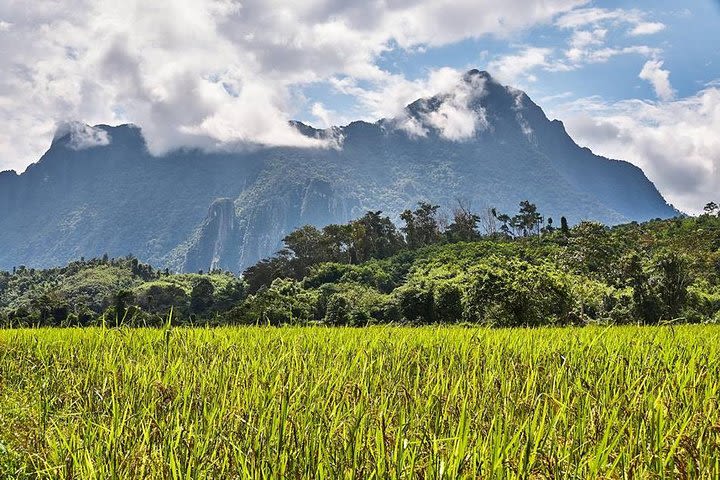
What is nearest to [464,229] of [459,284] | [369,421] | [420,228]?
[420,228]

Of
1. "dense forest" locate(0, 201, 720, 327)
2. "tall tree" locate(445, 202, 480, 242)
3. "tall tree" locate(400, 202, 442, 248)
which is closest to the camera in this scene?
"dense forest" locate(0, 201, 720, 327)

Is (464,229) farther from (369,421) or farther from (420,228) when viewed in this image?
(369,421)

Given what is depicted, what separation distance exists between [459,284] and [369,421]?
32.1 m

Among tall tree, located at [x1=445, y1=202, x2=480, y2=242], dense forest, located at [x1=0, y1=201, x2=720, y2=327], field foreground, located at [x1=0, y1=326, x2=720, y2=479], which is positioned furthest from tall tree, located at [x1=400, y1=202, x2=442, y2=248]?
field foreground, located at [x1=0, y1=326, x2=720, y2=479]

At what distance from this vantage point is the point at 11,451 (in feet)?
9.91

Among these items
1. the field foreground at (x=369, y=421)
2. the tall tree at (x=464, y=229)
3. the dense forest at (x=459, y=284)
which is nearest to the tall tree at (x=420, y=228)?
the dense forest at (x=459, y=284)

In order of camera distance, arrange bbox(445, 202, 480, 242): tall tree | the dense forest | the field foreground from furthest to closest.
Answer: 1. bbox(445, 202, 480, 242): tall tree
2. the dense forest
3. the field foreground

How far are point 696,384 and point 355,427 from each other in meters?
2.41

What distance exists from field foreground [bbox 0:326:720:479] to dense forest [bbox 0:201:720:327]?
2.16 meters

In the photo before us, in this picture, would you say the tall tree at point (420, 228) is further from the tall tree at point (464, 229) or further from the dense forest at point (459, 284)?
the tall tree at point (464, 229)

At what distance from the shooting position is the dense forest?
2177cm

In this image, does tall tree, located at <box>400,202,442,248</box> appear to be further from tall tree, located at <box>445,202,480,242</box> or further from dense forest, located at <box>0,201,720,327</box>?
tall tree, located at <box>445,202,480,242</box>

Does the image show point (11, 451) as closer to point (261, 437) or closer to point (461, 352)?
point (261, 437)

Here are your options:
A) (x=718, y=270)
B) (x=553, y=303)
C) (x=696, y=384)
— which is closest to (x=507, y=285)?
(x=553, y=303)
